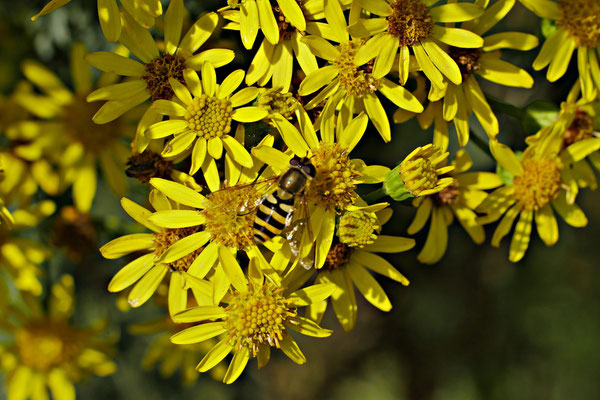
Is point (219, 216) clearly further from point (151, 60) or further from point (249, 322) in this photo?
point (151, 60)

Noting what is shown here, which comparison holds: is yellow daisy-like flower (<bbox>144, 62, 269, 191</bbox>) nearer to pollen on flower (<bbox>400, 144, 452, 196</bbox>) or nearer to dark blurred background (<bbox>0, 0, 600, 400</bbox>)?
pollen on flower (<bbox>400, 144, 452, 196</bbox>)

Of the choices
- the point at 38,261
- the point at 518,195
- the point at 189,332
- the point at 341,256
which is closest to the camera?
the point at 189,332

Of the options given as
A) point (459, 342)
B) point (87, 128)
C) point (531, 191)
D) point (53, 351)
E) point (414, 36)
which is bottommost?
point (459, 342)

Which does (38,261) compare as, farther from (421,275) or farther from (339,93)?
(421,275)

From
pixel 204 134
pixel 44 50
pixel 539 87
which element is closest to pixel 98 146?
pixel 44 50

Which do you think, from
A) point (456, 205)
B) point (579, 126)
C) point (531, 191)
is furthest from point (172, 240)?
point (579, 126)
